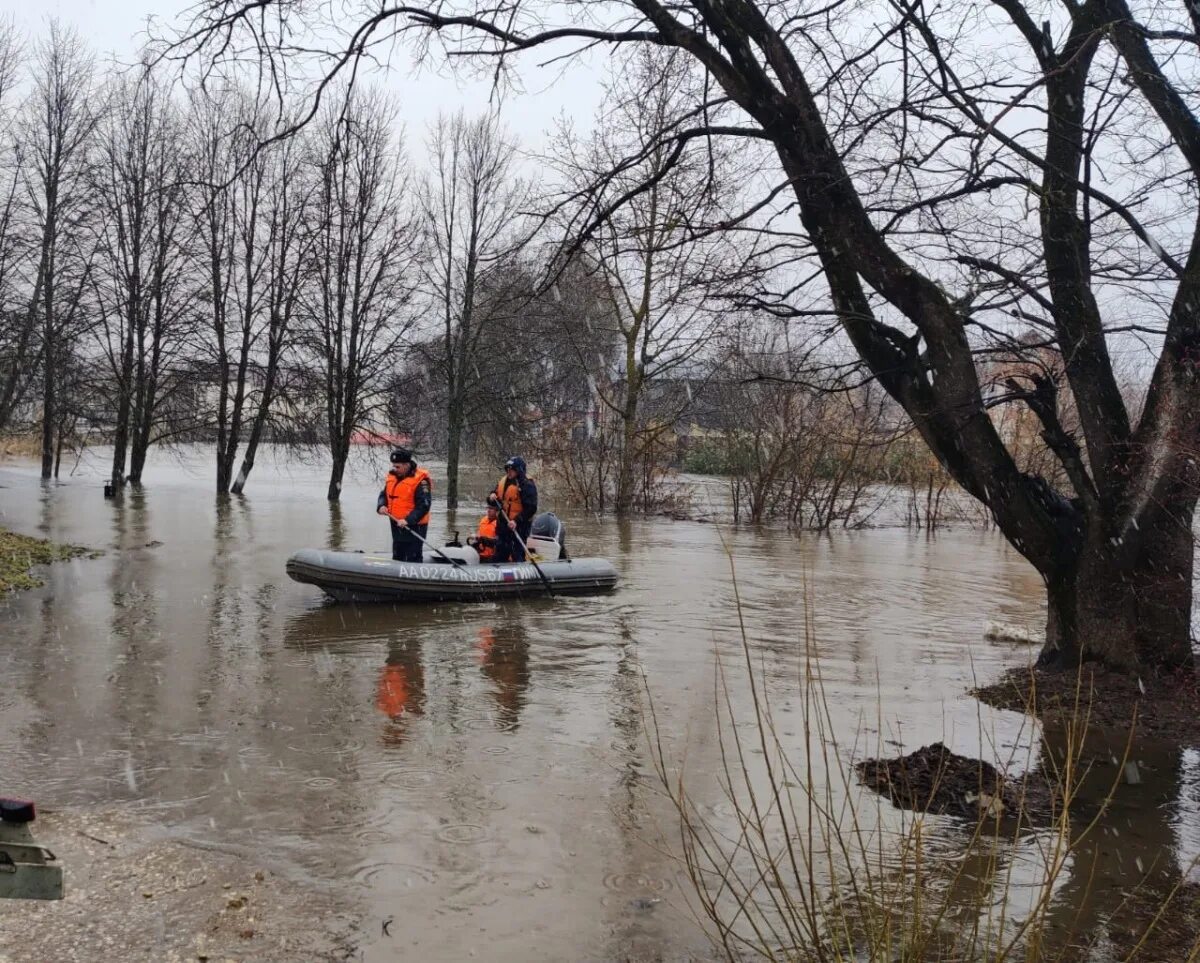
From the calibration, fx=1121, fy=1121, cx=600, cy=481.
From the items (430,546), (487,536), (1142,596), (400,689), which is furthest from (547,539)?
(1142,596)

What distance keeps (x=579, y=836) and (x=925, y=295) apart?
4562 mm

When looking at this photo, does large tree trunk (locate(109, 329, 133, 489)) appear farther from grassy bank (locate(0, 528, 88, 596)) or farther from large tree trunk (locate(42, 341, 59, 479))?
grassy bank (locate(0, 528, 88, 596))

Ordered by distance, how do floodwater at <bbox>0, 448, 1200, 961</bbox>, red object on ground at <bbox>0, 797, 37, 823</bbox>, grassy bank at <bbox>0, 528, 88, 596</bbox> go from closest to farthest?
1. red object on ground at <bbox>0, 797, 37, 823</bbox>
2. floodwater at <bbox>0, 448, 1200, 961</bbox>
3. grassy bank at <bbox>0, 528, 88, 596</bbox>

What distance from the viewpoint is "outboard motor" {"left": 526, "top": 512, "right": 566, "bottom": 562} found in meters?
14.5

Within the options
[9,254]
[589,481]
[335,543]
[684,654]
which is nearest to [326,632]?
[684,654]

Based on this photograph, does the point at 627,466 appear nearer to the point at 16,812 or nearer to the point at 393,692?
the point at 393,692

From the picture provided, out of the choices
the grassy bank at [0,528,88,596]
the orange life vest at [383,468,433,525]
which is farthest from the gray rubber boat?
the grassy bank at [0,528,88,596]

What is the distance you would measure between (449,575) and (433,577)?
0.20 meters

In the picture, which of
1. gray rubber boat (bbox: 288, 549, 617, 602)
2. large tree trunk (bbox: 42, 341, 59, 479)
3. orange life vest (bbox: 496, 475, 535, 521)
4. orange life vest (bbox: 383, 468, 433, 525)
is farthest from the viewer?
large tree trunk (bbox: 42, 341, 59, 479)

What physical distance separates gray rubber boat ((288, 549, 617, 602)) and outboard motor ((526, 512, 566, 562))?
48 centimetres

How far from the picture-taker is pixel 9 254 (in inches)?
864

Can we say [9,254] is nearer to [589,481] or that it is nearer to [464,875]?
[589,481]

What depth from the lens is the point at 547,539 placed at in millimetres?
14672

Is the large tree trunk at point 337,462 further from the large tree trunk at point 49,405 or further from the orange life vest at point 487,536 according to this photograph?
the orange life vest at point 487,536
